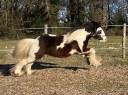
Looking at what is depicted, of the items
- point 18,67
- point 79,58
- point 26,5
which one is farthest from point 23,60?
point 26,5

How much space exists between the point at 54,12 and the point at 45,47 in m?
27.4

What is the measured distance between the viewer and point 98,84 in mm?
9531

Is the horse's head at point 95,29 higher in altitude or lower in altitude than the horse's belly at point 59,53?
higher

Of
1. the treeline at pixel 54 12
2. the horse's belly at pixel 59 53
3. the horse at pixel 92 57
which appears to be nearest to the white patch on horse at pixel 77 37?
the horse's belly at pixel 59 53

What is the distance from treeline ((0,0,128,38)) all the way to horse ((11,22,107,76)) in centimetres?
1902

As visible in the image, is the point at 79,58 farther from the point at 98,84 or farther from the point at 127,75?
the point at 98,84

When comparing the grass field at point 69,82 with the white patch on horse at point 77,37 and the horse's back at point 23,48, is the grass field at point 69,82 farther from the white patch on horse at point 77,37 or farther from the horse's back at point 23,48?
the white patch on horse at point 77,37

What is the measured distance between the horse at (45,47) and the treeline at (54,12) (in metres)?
19.0

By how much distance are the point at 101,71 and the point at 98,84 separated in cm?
183

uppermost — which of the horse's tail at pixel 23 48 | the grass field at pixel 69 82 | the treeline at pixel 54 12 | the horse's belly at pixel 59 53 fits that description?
the horse's tail at pixel 23 48

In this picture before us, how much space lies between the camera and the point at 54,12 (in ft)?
125

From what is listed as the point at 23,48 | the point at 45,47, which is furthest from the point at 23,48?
the point at 45,47

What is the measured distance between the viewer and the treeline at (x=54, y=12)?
34781mm

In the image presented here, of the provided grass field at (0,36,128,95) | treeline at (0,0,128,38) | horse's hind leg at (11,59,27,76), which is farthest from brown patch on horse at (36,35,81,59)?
treeline at (0,0,128,38)
